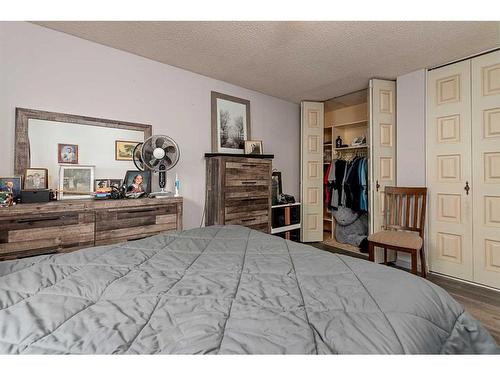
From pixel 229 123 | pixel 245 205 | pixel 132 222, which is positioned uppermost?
pixel 229 123

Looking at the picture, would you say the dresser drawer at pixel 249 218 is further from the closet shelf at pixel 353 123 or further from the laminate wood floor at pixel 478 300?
the closet shelf at pixel 353 123

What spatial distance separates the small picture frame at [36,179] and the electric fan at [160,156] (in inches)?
30.1

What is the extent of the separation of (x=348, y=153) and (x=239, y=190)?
8.32ft

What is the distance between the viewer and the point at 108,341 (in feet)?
1.94

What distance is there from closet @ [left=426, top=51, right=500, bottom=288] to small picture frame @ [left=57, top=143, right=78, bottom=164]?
372 centimetres

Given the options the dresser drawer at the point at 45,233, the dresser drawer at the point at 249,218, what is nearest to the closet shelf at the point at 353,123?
the dresser drawer at the point at 249,218

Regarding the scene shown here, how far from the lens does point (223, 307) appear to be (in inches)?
29.8

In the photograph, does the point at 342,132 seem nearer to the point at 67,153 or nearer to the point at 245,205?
the point at 245,205

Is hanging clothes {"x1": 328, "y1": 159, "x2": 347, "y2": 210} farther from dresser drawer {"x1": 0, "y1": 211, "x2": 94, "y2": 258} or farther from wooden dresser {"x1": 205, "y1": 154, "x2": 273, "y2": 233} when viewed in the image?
dresser drawer {"x1": 0, "y1": 211, "x2": 94, "y2": 258}

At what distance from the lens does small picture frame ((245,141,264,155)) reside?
3.45m

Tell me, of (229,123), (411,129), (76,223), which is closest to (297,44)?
(229,123)

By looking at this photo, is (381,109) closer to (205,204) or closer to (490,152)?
(490,152)

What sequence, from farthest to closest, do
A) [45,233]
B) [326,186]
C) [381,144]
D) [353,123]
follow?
[326,186] < [353,123] < [381,144] < [45,233]
